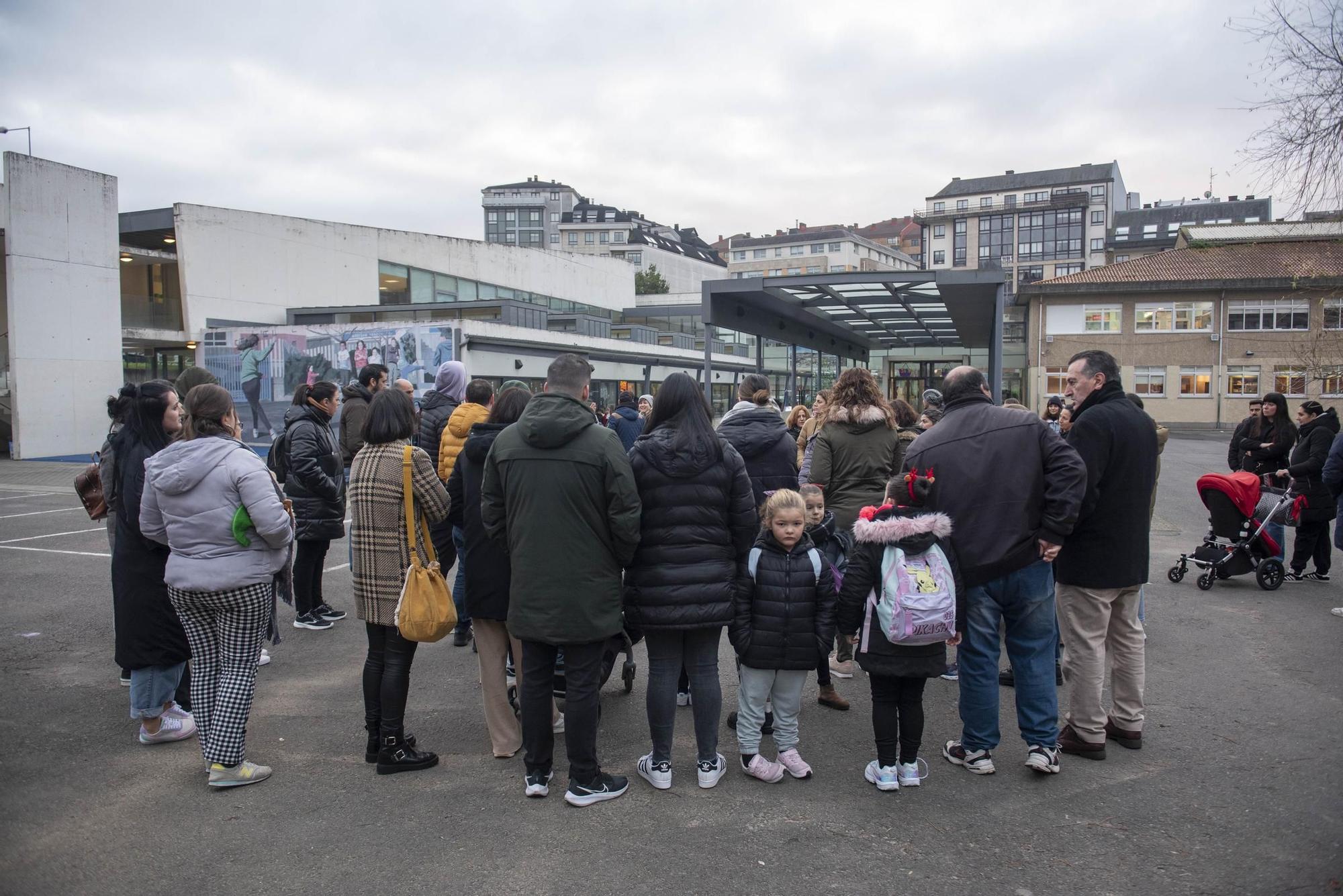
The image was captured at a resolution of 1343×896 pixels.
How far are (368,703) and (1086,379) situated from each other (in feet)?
13.4

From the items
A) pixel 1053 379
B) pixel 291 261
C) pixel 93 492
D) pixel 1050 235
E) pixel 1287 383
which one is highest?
pixel 1050 235

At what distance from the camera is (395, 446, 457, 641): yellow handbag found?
4004 millimetres

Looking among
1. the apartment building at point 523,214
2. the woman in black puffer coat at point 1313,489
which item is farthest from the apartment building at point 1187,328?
the apartment building at point 523,214

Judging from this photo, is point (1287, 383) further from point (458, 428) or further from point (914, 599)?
point (458, 428)

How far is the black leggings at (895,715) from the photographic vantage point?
154 inches

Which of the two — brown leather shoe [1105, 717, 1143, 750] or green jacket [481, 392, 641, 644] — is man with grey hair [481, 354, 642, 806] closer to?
green jacket [481, 392, 641, 644]

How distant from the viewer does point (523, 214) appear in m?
116

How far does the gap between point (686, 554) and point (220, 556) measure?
2.19m

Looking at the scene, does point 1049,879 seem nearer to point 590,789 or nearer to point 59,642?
point 590,789

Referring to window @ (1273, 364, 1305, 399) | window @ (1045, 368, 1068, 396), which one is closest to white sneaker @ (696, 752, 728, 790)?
window @ (1273, 364, 1305, 399)

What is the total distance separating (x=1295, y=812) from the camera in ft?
11.9

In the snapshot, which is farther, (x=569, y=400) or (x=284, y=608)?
(x=284, y=608)

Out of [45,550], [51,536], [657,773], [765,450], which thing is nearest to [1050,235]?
[51,536]

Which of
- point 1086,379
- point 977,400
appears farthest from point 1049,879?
point 1086,379
